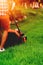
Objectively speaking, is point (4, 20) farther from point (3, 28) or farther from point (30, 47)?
point (30, 47)

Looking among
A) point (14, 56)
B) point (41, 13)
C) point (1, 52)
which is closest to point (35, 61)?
point (14, 56)

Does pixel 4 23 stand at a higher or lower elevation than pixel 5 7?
lower

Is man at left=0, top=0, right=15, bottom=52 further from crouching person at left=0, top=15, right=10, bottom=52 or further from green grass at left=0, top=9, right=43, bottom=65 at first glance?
green grass at left=0, top=9, right=43, bottom=65

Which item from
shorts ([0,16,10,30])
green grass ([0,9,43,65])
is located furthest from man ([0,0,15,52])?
green grass ([0,9,43,65])

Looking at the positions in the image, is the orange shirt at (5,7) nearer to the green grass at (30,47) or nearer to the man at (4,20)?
the man at (4,20)

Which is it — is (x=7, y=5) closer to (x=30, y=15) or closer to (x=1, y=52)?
(x=30, y=15)

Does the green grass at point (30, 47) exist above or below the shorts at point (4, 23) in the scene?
below

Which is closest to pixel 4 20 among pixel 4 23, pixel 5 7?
pixel 4 23

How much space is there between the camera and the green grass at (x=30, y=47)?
2.33m

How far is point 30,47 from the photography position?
8.13ft

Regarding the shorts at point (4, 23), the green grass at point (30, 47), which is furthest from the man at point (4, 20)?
the green grass at point (30, 47)

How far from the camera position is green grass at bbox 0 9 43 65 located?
233cm

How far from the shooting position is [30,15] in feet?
8.48

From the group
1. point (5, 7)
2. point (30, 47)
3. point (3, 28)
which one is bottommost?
point (30, 47)
